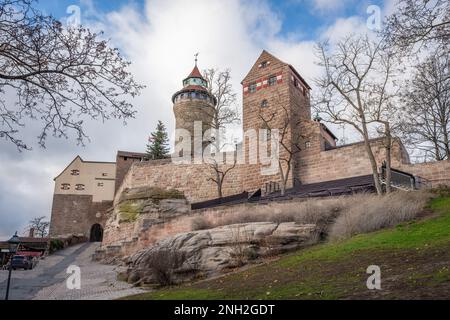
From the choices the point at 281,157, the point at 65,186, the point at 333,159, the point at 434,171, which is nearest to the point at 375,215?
the point at 434,171

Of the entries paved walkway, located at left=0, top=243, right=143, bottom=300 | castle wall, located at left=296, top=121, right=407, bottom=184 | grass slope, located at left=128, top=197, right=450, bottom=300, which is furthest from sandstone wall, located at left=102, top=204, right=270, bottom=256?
castle wall, located at left=296, top=121, right=407, bottom=184

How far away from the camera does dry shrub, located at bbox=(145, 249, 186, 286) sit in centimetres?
1433

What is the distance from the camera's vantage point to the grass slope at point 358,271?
271 inches

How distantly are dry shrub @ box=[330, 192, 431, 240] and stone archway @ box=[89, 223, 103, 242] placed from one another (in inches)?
1594

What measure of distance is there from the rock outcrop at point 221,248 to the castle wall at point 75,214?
35739 mm

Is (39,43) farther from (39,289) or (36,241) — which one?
(36,241)

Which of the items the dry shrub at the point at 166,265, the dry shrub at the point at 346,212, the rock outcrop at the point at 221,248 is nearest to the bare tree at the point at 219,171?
the dry shrub at the point at 346,212

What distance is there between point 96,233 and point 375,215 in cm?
4222

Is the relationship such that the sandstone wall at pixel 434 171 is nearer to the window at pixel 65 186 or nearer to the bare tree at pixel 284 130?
the bare tree at pixel 284 130

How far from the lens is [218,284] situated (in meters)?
11.3

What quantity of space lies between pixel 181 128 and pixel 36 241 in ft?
59.7
